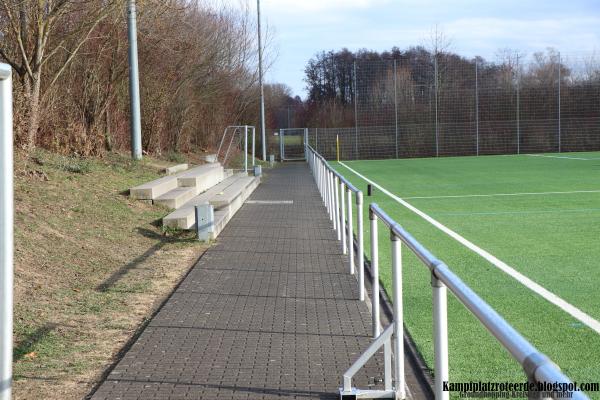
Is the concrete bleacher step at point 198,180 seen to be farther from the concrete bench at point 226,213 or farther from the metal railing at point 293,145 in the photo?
the metal railing at point 293,145

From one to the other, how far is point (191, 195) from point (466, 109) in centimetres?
3430

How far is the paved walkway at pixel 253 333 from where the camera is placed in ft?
16.2

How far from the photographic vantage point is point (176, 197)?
1422cm

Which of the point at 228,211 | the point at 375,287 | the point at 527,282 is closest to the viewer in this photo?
the point at 375,287

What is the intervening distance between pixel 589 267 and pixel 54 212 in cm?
650

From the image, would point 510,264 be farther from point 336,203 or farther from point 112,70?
point 112,70

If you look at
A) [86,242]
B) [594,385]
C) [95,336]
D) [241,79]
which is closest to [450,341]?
[594,385]

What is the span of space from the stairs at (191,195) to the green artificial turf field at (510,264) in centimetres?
260

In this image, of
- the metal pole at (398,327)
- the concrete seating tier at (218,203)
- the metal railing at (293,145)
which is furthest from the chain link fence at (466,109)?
the metal pole at (398,327)

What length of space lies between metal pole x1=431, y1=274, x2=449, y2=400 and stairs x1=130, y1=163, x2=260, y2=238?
8.40 meters

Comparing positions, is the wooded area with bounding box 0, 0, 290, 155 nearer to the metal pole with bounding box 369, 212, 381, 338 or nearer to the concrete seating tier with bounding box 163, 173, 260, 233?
the concrete seating tier with bounding box 163, 173, 260, 233

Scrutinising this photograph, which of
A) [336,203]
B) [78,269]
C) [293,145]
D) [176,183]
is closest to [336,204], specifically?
[336,203]

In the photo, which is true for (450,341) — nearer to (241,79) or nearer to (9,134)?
(9,134)

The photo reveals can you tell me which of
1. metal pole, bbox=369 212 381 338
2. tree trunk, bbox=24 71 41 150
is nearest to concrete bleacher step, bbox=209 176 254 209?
tree trunk, bbox=24 71 41 150
